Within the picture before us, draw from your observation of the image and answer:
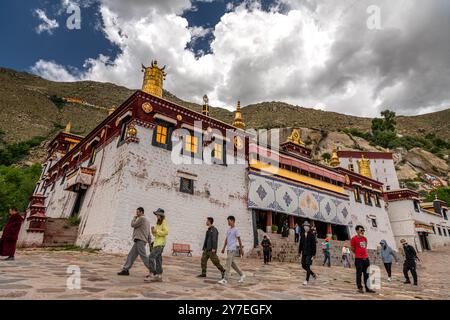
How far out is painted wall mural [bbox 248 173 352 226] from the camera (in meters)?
21.1

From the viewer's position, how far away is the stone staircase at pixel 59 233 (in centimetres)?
1625

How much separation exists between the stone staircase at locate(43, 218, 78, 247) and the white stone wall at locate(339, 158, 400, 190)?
158 ft

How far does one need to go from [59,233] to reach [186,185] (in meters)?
7.60

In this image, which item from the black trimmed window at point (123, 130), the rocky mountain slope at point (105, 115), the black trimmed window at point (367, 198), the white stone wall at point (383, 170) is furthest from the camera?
the rocky mountain slope at point (105, 115)

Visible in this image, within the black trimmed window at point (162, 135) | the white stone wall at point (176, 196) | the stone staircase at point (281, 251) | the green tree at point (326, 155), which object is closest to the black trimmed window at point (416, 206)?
the green tree at point (326, 155)

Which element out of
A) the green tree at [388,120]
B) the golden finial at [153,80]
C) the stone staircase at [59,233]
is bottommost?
the stone staircase at [59,233]

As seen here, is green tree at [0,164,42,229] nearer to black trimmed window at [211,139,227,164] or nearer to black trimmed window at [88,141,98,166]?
black trimmed window at [88,141,98,166]

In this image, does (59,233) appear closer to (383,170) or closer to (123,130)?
(123,130)

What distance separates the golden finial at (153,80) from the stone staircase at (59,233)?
9.46m

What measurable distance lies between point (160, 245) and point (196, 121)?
515 inches

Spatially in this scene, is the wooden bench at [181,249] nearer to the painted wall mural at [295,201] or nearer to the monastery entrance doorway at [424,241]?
the painted wall mural at [295,201]

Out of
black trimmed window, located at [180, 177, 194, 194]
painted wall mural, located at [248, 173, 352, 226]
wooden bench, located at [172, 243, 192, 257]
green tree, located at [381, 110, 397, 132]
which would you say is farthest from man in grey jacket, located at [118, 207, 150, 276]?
green tree, located at [381, 110, 397, 132]

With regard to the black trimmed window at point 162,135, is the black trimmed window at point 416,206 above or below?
above
